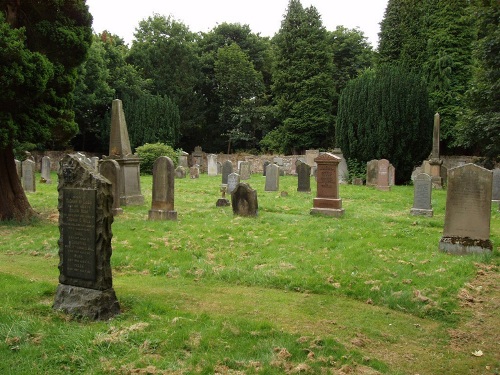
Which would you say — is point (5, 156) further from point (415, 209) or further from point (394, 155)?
point (394, 155)

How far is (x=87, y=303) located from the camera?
5676 mm

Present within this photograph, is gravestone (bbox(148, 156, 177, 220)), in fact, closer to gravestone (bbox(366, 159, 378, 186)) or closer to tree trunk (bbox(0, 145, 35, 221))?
tree trunk (bbox(0, 145, 35, 221))

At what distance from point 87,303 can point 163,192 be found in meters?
6.79

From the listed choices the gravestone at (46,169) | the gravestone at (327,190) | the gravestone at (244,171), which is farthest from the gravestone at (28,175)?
the gravestone at (327,190)

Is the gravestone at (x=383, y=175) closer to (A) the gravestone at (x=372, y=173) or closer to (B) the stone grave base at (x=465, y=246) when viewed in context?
(A) the gravestone at (x=372, y=173)

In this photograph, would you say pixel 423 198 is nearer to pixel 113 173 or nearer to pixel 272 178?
pixel 272 178

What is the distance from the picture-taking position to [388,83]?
89.9 feet

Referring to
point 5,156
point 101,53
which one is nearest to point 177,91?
point 101,53

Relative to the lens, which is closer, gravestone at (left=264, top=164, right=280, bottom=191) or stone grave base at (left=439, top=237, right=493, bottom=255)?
stone grave base at (left=439, top=237, right=493, bottom=255)

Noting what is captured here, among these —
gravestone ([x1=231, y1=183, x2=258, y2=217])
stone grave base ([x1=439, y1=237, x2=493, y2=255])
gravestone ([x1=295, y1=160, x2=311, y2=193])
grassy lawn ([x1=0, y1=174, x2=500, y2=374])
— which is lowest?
grassy lawn ([x1=0, y1=174, x2=500, y2=374])

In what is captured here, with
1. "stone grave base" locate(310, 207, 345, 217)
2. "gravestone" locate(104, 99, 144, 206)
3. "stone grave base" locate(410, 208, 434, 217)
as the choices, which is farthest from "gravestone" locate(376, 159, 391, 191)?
"gravestone" locate(104, 99, 144, 206)

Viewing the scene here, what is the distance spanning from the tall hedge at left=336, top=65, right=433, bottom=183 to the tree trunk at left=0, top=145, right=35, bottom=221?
18823mm

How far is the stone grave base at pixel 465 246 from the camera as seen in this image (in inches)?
356

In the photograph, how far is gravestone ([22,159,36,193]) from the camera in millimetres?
18781
